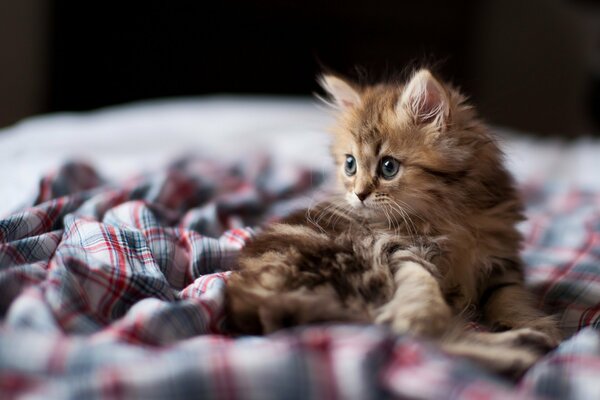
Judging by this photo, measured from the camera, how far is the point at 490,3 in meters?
5.36

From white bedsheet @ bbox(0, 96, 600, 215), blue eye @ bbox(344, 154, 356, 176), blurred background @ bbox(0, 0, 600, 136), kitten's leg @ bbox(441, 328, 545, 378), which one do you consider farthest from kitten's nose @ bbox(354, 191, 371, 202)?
blurred background @ bbox(0, 0, 600, 136)

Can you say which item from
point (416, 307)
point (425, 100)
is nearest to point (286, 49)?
point (425, 100)

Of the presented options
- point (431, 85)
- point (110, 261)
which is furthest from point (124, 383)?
point (431, 85)

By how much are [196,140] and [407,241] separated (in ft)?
5.89

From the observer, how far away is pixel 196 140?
284cm

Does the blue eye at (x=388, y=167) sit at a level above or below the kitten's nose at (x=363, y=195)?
above

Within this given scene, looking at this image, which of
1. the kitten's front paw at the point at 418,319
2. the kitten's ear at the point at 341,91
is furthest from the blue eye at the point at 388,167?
the kitten's front paw at the point at 418,319

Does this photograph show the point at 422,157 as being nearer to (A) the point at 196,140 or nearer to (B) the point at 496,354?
(B) the point at 496,354

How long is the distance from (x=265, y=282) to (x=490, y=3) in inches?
200

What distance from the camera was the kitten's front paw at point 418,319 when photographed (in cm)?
100

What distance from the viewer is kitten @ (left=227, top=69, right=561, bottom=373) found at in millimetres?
1047

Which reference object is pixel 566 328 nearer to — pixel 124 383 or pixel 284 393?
pixel 284 393

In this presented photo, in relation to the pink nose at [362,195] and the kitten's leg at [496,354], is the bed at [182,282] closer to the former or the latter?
the kitten's leg at [496,354]

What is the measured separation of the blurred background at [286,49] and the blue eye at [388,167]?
5.71 feet
